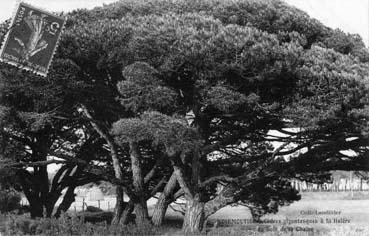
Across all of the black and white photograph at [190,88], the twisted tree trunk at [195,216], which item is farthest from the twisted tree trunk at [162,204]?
the twisted tree trunk at [195,216]

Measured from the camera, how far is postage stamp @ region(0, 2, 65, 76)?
966 centimetres

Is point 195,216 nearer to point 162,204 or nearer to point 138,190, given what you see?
point 162,204

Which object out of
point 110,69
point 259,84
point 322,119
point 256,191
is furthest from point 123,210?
point 322,119

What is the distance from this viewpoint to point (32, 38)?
981 cm

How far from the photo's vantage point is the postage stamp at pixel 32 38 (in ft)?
31.7

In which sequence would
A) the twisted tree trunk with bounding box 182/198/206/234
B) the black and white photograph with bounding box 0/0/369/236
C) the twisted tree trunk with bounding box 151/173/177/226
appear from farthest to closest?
the twisted tree trunk with bounding box 151/173/177/226
the twisted tree trunk with bounding box 182/198/206/234
the black and white photograph with bounding box 0/0/369/236

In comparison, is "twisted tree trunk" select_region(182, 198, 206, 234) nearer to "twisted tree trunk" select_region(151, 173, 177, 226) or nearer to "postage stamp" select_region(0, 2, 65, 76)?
"twisted tree trunk" select_region(151, 173, 177, 226)

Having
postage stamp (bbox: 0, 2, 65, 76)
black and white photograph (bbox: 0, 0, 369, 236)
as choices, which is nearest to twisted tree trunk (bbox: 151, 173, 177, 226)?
black and white photograph (bbox: 0, 0, 369, 236)

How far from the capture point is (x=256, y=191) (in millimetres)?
16609

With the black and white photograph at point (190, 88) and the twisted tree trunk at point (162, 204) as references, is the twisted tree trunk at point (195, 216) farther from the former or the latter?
the twisted tree trunk at point (162, 204)

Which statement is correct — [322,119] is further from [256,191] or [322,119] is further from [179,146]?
[256,191]

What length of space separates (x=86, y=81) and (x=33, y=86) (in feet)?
4.36

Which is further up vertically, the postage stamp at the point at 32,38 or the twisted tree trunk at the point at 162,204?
the postage stamp at the point at 32,38

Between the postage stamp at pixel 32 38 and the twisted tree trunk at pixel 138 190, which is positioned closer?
the postage stamp at pixel 32 38
